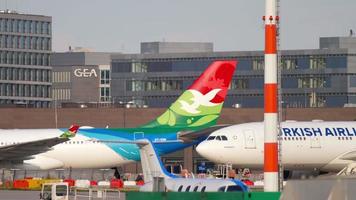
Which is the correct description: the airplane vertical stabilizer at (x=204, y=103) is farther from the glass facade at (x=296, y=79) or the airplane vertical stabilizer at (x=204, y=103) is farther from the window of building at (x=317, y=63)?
the window of building at (x=317, y=63)

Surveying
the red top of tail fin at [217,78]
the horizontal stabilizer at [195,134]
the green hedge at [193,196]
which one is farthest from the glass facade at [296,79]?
the green hedge at [193,196]

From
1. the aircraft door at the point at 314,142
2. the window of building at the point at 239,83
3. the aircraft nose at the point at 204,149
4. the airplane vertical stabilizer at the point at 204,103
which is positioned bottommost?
the aircraft nose at the point at 204,149

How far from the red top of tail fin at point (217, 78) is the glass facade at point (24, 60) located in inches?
3369

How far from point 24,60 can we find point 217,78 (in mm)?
90914

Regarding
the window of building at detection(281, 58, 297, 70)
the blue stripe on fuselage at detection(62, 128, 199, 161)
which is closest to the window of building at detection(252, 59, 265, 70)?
the window of building at detection(281, 58, 297, 70)

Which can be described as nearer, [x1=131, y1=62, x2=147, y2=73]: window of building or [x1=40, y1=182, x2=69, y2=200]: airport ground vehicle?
[x1=40, y1=182, x2=69, y2=200]: airport ground vehicle

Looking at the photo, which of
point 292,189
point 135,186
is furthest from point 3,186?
point 292,189

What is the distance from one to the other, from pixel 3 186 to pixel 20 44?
10040 cm

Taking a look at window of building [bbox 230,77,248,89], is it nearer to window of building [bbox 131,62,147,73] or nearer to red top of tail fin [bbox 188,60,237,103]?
window of building [bbox 131,62,147,73]

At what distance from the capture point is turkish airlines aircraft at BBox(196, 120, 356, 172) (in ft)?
207

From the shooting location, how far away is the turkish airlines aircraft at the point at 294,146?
207 ft

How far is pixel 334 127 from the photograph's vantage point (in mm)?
64812

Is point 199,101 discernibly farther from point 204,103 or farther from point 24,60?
point 24,60

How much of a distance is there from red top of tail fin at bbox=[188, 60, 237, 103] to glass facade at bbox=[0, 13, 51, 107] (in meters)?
85.6
